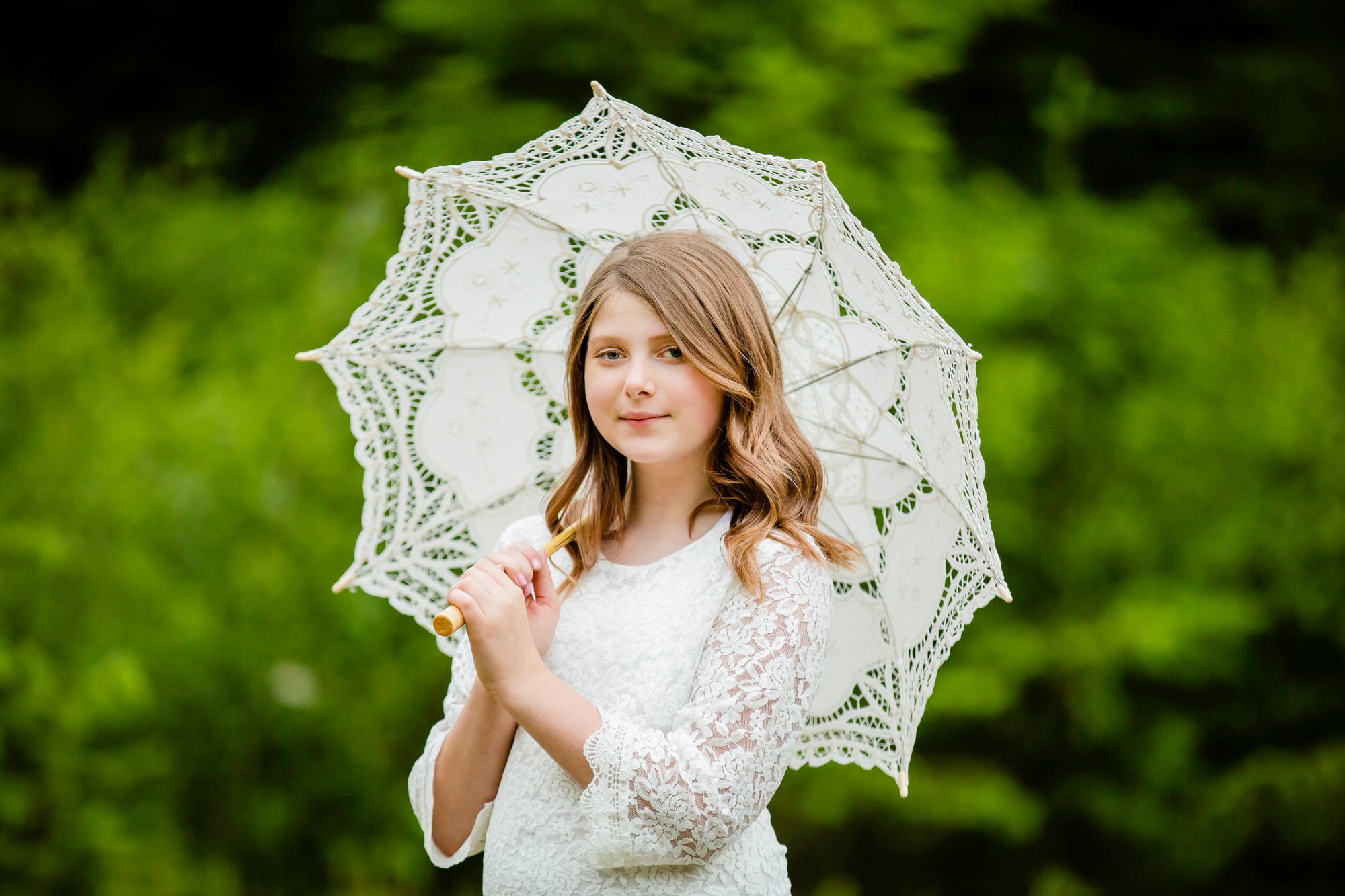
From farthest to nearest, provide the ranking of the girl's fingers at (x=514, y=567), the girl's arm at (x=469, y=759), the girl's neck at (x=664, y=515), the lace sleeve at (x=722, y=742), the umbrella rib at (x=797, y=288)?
the umbrella rib at (x=797, y=288) → the girl's neck at (x=664, y=515) → the girl's arm at (x=469, y=759) → the girl's fingers at (x=514, y=567) → the lace sleeve at (x=722, y=742)

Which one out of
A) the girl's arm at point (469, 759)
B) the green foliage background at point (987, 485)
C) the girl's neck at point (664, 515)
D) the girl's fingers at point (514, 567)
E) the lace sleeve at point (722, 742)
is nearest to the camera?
the lace sleeve at point (722, 742)

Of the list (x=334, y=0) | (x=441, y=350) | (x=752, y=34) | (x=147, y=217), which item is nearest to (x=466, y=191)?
(x=441, y=350)

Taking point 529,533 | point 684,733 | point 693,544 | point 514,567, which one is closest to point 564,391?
point 529,533

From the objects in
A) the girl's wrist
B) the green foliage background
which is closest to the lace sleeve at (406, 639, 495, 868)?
the girl's wrist

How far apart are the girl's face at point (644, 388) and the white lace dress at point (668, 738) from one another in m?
0.18

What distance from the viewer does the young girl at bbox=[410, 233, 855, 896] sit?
1.46 meters

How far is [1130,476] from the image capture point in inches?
175

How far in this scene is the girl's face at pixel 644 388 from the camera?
1626 mm

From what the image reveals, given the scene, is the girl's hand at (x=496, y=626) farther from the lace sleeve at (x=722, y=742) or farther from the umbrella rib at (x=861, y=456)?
the umbrella rib at (x=861, y=456)

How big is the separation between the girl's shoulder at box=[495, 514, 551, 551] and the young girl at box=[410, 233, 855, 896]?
0.22ft

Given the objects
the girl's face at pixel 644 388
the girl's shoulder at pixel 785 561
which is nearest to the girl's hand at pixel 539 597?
the girl's face at pixel 644 388

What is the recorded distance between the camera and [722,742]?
1.47 meters

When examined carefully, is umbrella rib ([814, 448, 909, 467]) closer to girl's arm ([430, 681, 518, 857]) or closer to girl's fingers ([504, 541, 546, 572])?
girl's fingers ([504, 541, 546, 572])

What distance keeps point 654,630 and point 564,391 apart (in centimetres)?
65
